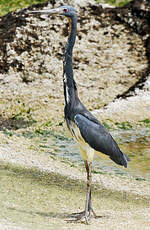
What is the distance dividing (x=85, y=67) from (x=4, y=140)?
8.72 m

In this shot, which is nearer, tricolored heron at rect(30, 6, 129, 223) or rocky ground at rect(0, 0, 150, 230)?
tricolored heron at rect(30, 6, 129, 223)

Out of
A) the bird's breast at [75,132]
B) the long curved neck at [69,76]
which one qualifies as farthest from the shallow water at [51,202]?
the long curved neck at [69,76]

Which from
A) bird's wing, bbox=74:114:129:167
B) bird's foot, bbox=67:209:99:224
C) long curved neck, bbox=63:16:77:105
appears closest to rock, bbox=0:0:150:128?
long curved neck, bbox=63:16:77:105

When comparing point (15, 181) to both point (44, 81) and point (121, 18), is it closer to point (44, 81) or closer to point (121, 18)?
point (44, 81)

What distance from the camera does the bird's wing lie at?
8000mm

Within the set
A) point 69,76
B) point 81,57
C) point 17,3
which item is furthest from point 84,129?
point 17,3

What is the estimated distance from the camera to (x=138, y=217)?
337 inches

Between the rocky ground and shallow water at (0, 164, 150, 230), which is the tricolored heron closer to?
shallow water at (0, 164, 150, 230)

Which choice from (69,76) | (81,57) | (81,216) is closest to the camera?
(81,216)

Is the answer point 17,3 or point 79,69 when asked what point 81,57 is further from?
point 17,3

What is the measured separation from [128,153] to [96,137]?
237 inches

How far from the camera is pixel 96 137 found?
807cm

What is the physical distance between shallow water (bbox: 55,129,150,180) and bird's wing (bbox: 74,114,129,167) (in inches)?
141

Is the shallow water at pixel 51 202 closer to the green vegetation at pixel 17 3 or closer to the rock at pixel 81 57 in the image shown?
the rock at pixel 81 57
